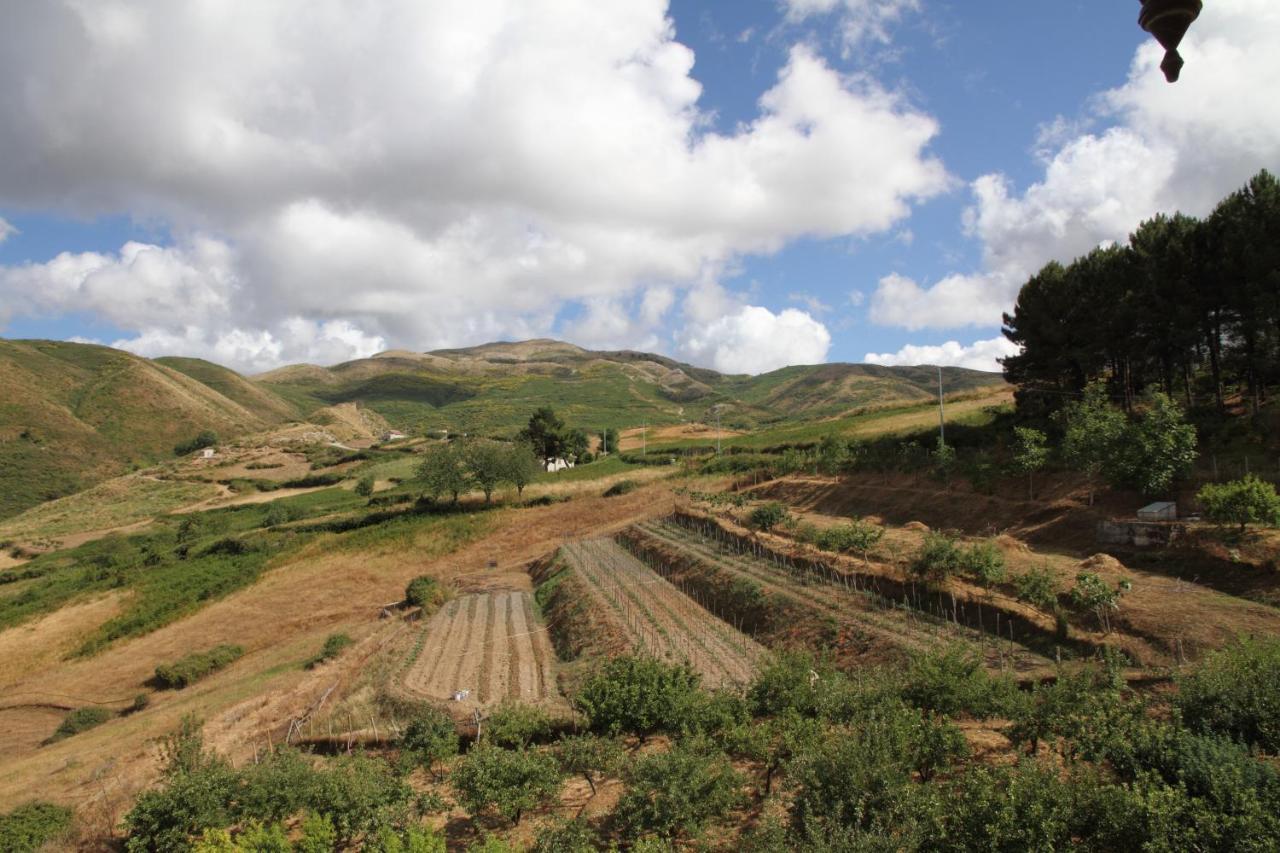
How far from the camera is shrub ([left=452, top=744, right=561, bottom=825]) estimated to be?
39.7ft

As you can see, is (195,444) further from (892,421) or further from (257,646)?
(892,421)

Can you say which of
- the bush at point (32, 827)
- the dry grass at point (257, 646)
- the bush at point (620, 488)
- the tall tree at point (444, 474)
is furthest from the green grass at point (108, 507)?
the bush at point (32, 827)

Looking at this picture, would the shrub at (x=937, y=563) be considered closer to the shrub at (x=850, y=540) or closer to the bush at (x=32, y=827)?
the shrub at (x=850, y=540)

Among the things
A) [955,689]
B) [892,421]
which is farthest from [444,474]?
[955,689]

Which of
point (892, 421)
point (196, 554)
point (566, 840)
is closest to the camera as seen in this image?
point (566, 840)

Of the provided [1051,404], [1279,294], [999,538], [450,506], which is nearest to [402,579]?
[450,506]

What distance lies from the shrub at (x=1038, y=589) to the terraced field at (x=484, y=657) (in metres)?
15.2

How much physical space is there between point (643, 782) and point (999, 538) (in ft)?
77.6

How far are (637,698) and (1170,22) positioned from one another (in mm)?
15033

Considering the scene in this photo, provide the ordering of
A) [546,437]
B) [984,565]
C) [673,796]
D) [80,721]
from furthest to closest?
[546,437] < [80,721] < [984,565] < [673,796]

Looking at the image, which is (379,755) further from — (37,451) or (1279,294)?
(37,451)

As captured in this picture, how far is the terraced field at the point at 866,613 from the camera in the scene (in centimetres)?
1888

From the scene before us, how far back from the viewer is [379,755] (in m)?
17.5

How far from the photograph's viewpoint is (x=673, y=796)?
10594 mm
